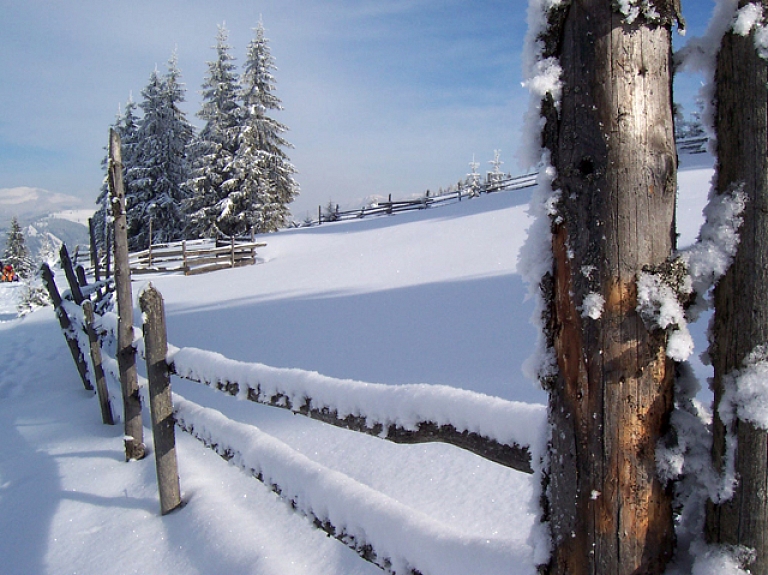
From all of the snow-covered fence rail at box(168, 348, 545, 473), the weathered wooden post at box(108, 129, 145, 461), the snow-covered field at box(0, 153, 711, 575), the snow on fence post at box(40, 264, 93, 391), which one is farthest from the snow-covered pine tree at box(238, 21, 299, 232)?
the snow-covered fence rail at box(168, 348, 545, 473)

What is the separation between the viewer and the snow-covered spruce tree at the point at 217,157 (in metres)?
25.2

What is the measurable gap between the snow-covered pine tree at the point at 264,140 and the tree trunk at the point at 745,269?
25920 mm

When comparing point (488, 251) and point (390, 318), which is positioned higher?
point (488, 251)

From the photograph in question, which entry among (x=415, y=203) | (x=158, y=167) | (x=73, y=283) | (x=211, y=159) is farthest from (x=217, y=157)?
(x=73, y=283)

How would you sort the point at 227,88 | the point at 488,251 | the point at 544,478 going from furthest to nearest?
the point at 227,88 < the point at 488,251 < the point at 544,478

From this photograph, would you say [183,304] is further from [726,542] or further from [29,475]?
[726,542]

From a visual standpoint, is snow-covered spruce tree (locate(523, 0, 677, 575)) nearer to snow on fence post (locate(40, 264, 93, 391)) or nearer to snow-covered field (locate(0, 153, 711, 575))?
snow-covered field (locate(0, 153, 711, 575))

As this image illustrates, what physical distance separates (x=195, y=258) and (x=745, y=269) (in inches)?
808

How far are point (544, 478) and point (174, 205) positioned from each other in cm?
2956

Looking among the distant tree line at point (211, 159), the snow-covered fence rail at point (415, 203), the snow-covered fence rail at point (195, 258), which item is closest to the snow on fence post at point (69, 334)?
the snow-covered fence rail at point (195, 258)

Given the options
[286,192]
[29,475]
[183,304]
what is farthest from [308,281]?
[286,192]

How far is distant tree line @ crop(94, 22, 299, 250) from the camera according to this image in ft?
83.6

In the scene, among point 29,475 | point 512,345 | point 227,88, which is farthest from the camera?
point 227,88

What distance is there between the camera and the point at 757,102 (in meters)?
0.97
